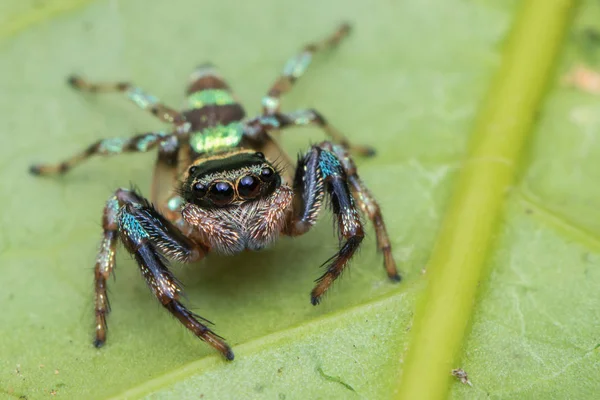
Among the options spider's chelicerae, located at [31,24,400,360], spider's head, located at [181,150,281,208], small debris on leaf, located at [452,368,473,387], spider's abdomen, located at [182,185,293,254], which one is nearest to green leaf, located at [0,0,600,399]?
small debris on leaf, located at [452,368,473,387]

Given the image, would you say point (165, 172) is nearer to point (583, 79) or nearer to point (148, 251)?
point (148, 251)

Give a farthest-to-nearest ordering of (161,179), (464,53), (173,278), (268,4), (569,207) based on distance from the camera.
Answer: (268,4) → (464,53) → (161,179) → (569,207) → (173,278)

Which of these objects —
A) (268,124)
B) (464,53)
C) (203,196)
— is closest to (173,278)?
(203,196)

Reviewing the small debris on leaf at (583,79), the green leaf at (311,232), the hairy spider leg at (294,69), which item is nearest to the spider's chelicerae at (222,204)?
the green leaf at (311,232)

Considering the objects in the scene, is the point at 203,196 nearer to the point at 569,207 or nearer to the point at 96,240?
the point at 96,240

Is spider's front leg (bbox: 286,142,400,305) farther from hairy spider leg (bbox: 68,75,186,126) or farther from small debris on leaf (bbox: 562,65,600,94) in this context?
small debris on leaf (bbox: 562,65,600,94)

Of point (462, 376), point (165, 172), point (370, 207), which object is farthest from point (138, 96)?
point (462, 376)
